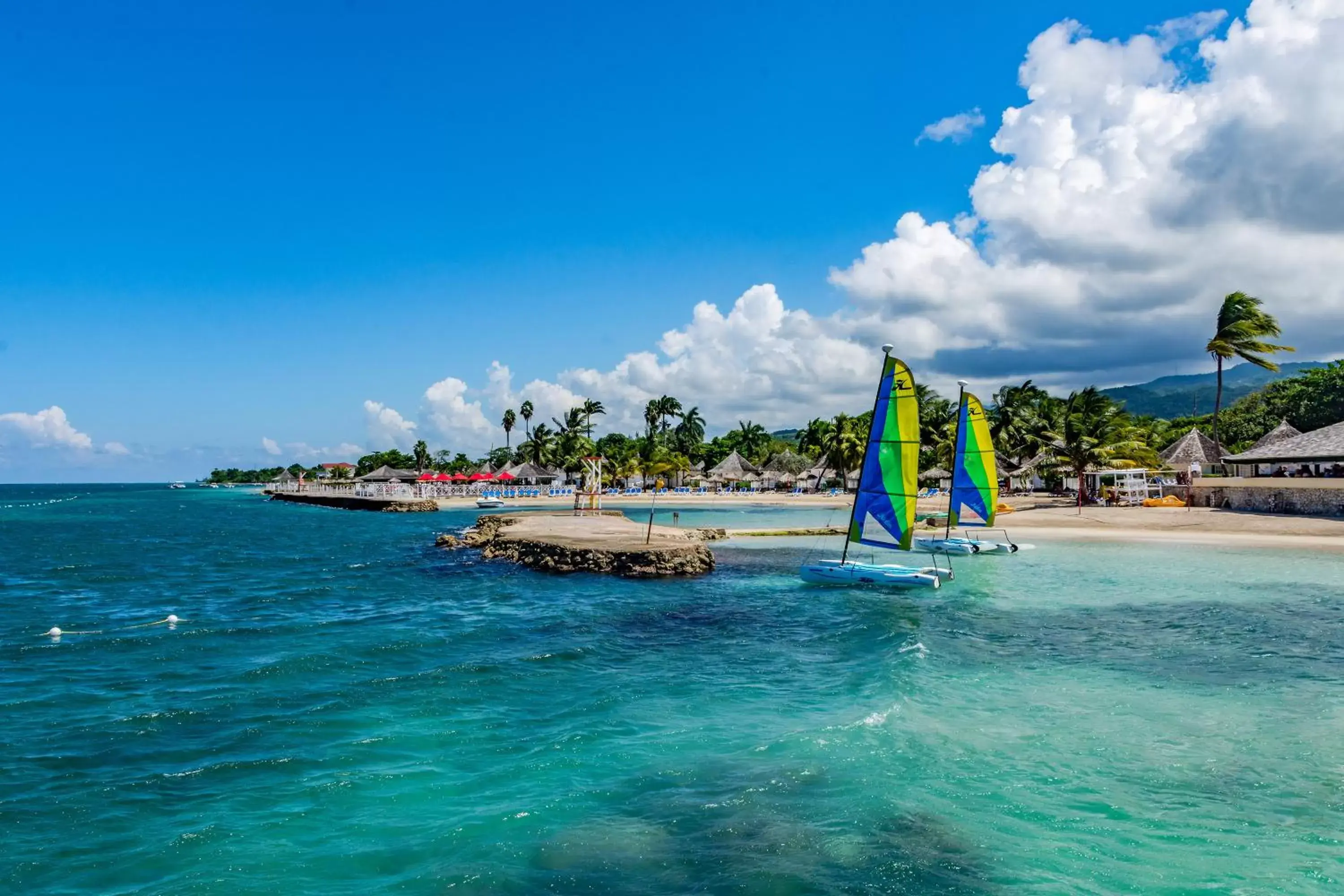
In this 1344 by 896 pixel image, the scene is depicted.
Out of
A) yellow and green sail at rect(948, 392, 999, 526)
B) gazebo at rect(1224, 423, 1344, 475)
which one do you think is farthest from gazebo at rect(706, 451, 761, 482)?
yellow and green sail at rect(948, 392, 999, 526)

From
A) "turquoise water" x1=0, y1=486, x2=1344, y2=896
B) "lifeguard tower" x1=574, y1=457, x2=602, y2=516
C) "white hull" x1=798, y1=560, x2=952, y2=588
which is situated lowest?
"turquoise water" x1=0, y1=486, x2=1344, y2=896

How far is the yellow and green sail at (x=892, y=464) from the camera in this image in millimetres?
25828

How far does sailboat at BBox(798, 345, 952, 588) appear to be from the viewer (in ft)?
84.9

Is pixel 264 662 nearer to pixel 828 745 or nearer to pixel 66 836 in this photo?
pixel 66 836

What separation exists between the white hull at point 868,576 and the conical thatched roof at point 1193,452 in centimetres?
5396

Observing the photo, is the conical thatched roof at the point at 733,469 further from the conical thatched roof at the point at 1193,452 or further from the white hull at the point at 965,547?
the white hull at the point at 965,547

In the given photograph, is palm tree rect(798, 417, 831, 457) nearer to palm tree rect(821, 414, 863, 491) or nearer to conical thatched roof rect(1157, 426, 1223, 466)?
palm tree rect(821, 414, 863, 491)

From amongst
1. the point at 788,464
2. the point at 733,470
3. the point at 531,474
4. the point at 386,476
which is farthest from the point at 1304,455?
the point at 386,476

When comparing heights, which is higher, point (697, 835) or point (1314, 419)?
point (1314, 419)

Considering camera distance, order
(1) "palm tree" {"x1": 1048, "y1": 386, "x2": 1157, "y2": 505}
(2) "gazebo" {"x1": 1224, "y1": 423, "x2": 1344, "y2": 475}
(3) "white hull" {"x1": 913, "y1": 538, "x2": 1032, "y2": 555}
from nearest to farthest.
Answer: (3) "white hull" {"x1": 913, "y1": 538, "x2": 1032, "y2": 555}, (2) "gazebo" {"x1": 1224, "y1": 423, "x2": 1344, "y2": 475}, (1) "palm tree" {"x1": 1048, "y1": 386, "x2": 1157, "y2": 505}

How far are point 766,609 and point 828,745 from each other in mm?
12547

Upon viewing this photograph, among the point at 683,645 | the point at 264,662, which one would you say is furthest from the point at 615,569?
the point at 264,662

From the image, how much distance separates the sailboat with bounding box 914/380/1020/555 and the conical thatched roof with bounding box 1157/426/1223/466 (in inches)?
1619

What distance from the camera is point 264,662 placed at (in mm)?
18828
